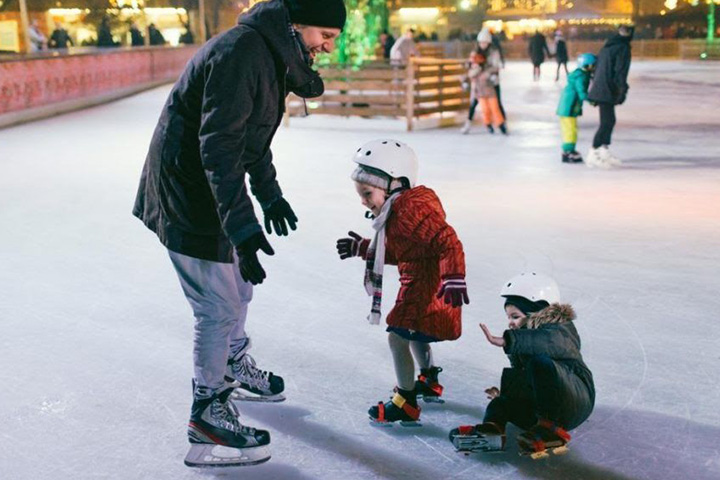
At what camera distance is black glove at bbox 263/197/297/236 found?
321cm

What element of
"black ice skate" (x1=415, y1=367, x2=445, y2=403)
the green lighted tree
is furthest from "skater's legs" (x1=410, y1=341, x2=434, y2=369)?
the green lighted tree

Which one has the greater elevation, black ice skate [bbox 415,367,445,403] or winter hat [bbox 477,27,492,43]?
winter hat [bbox 477,27,492,43]

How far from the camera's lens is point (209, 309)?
2.99m

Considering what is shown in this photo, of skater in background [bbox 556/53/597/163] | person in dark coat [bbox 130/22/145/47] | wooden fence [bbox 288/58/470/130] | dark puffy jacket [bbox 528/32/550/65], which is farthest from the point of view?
dark puffy jacket [bbox 528/32/550/65]

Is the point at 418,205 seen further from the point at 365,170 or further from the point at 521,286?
the point at 521,286

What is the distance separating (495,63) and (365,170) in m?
10.1

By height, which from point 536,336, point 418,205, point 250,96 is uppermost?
point 250,96

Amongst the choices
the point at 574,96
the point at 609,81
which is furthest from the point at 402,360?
the point at 609,81

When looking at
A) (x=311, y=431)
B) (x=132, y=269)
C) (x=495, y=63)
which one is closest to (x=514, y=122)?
(x=495, y=63)

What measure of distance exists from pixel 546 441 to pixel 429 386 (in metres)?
0.61

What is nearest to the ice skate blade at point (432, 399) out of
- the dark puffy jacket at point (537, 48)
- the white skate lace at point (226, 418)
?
the white skate lace at point (226, 418)

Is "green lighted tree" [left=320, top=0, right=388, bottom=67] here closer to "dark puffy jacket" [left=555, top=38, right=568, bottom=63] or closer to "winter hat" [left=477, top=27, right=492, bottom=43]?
"winter hat" [left=477, top=27, right=492, bottom=43]

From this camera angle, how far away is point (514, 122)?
47.1 feet

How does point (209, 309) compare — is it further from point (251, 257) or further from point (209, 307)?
point (251, 257)
